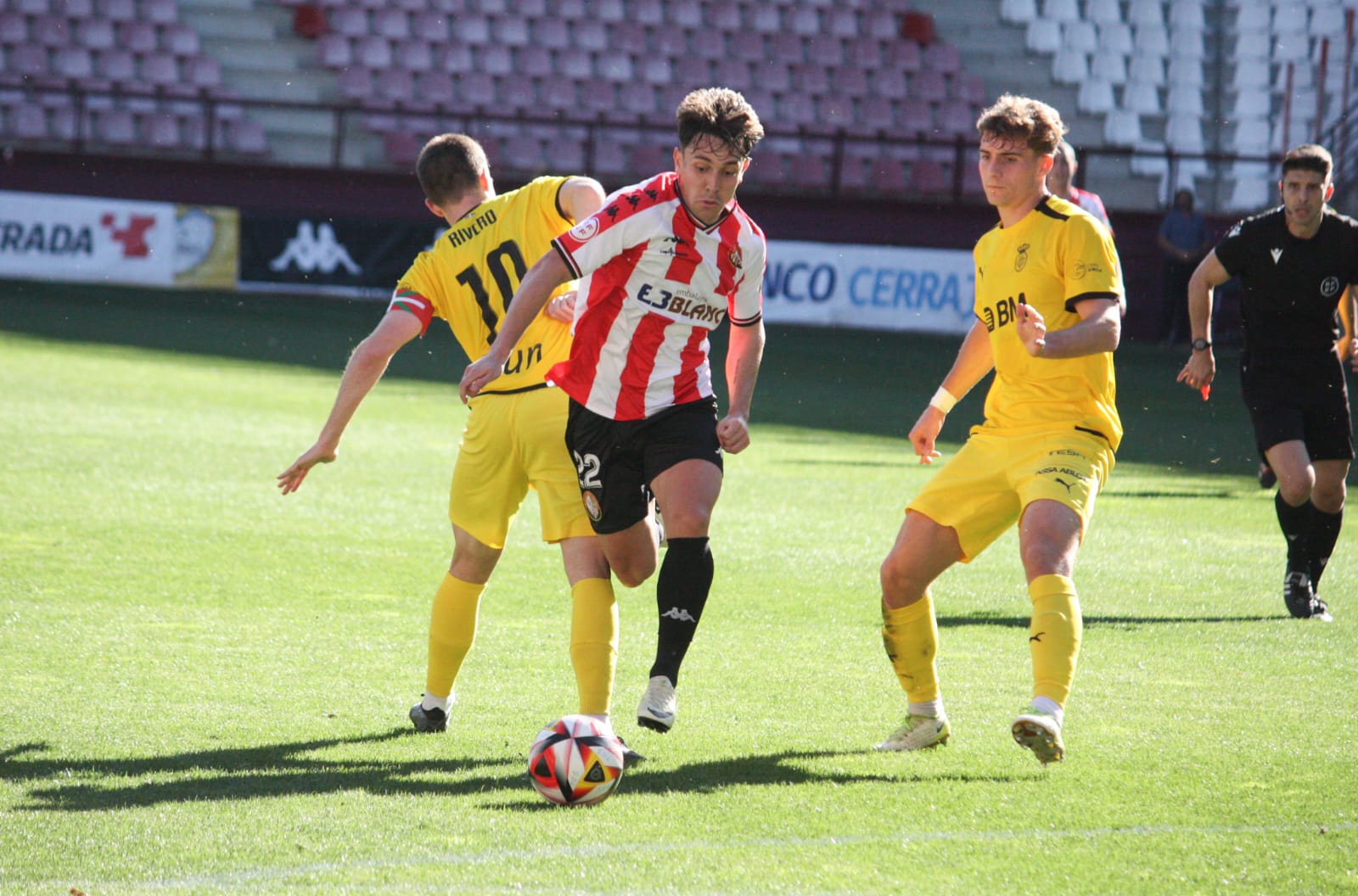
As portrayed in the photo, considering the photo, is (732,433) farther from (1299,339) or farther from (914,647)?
(1299,339)

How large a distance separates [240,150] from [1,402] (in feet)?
35.2

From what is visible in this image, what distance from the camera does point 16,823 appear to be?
148 inches

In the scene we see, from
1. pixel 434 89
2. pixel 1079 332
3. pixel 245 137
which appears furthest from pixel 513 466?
pixel 434 89

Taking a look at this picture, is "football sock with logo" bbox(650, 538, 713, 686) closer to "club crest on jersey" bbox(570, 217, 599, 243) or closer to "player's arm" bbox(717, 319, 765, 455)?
"player's arm" bbox(717, 319, 765, 455)

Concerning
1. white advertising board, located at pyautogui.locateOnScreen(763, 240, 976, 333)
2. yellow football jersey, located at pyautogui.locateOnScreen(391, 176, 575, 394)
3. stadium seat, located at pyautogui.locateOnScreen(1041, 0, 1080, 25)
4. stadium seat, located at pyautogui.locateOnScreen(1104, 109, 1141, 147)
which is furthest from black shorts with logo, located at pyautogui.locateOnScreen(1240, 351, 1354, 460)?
stadium seat, located at pyautogui.locateOnScreen(1041, 0, 1080, 25)

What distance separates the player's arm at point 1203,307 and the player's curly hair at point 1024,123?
243cm

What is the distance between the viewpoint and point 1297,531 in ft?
22.9

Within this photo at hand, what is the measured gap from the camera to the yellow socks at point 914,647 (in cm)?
468

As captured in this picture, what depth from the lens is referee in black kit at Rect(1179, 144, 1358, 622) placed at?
273 inches

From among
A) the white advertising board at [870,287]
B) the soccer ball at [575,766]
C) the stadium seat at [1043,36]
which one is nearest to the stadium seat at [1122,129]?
the stadium seat at [1043,36]

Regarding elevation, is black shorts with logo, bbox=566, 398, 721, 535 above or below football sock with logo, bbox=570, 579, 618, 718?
above

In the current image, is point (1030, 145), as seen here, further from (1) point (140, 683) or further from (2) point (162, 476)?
(2) point (162, 476)

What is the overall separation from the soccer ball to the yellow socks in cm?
102

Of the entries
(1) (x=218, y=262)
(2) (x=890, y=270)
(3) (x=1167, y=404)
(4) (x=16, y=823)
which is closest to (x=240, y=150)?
(1) (x=218, y=262)
